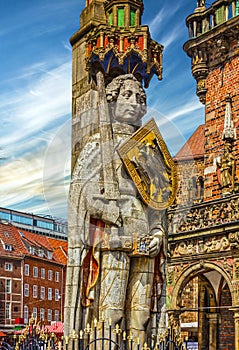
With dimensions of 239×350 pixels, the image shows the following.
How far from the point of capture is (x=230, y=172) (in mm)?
23438

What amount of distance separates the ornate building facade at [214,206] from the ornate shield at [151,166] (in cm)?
1171

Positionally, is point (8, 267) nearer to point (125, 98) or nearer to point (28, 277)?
point (28, 277)

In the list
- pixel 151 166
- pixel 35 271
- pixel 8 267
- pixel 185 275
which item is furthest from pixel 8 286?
pixel 151 166

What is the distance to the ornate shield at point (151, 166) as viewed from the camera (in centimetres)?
796

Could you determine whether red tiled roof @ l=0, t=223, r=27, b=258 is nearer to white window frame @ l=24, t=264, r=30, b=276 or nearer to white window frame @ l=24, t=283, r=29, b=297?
white window frame @ l=24, t=264, r=30, b=276

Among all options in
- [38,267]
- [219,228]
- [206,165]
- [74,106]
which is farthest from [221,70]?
[38,267]

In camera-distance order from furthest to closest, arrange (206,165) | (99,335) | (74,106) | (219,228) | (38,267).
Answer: (38,267)
(206,165)
(219,228)
(74,106)
(99,335)

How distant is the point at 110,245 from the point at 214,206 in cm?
1383

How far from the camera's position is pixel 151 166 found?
8219mm

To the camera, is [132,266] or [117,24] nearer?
[132,266]

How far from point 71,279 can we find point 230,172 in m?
16.4

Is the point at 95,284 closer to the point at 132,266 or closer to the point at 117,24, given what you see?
the point at 132,266

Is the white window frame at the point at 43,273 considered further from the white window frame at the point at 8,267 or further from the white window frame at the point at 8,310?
the white window frame at the point at 8,310

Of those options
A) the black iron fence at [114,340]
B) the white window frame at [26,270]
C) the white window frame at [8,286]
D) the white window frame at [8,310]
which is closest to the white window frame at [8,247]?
the white window frame at [26,270]
